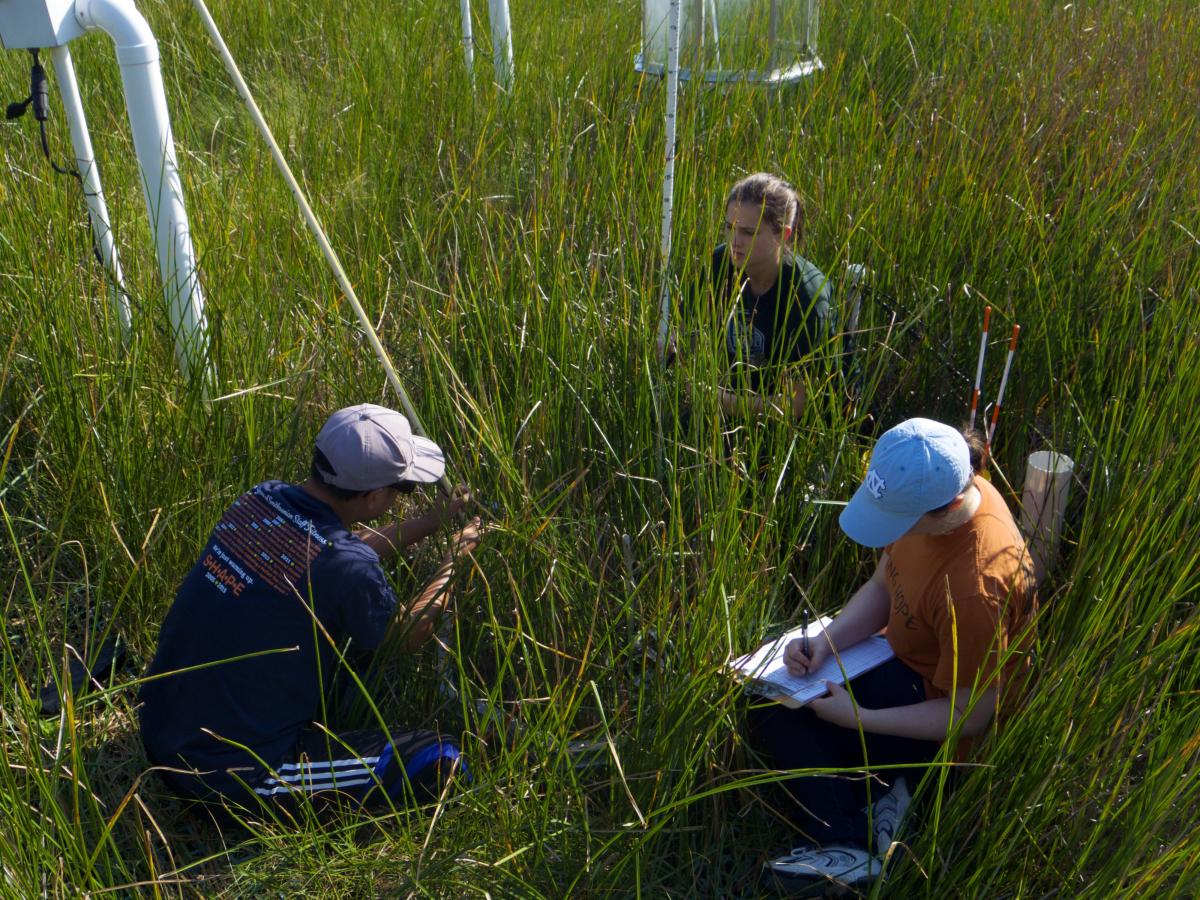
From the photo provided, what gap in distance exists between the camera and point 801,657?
82.0 inches

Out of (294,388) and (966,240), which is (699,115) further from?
(294,388)

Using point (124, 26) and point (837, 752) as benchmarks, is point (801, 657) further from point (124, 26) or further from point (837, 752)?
point (124, 26)

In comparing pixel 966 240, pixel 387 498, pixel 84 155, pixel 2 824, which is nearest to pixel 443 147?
pixel 84 155

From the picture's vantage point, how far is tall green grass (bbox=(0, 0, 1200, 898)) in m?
1.66

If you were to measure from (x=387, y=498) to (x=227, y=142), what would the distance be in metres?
3.04

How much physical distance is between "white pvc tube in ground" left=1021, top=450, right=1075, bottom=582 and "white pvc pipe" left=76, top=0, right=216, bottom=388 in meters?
1.75

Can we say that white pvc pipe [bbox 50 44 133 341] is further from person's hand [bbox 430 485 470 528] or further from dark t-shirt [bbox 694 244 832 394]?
dark t-shirt [bbox 694 244 832 394]

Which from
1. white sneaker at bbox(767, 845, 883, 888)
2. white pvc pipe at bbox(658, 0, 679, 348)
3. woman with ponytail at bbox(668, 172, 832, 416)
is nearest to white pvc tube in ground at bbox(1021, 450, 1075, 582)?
woman with ponytail at bbox(668, 172, 832, 416)

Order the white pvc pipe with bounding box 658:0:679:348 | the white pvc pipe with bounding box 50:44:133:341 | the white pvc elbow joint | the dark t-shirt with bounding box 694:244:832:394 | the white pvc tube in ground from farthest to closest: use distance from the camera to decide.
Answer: the dark t-shirt with bounding box 694:244:832:394 < the white pvc pipe with bounding box 50:44:133:341 < the white pvc elbow joint < the white pvc pipe with bounding box 658:0:679:348 < the white pvc tube in ground

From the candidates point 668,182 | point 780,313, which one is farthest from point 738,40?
point 668,182

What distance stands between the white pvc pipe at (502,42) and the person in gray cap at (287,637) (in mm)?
2571

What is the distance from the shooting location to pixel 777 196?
9.14 feet

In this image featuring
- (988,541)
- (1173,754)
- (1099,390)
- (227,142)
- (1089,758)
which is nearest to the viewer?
(1173,754)

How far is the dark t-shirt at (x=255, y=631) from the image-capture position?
1979mm
